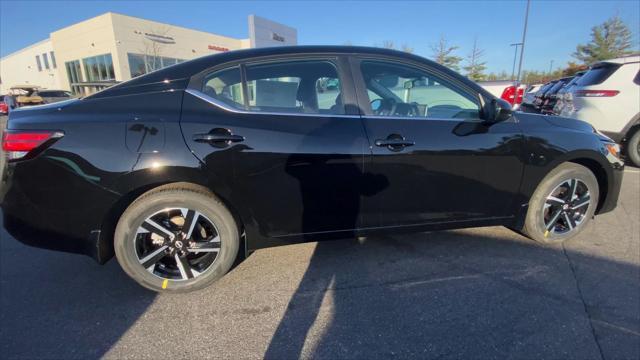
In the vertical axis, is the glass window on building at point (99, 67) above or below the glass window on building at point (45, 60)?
below

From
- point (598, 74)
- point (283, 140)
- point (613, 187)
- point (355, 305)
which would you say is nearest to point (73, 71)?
point (283, 140)

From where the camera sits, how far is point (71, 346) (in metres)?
1.98

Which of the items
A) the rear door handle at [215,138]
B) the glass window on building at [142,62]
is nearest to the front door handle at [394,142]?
the rear door handle at [215,138]

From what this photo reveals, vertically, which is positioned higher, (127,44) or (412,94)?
(127,44)

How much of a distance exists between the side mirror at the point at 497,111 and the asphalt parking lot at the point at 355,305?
3.80 feet

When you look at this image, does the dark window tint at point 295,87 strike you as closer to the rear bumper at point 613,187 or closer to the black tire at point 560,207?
the black tire at point 560,207

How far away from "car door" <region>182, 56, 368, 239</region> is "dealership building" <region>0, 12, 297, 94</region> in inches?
815

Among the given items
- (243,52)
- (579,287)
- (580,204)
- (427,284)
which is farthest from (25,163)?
(580,204)

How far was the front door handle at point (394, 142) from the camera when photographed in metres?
2.44

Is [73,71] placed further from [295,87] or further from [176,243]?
[295,87]

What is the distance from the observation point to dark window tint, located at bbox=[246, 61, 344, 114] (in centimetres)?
244

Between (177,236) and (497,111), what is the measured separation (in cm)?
255

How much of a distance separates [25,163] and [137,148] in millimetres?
676

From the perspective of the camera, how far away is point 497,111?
8.54 ft
